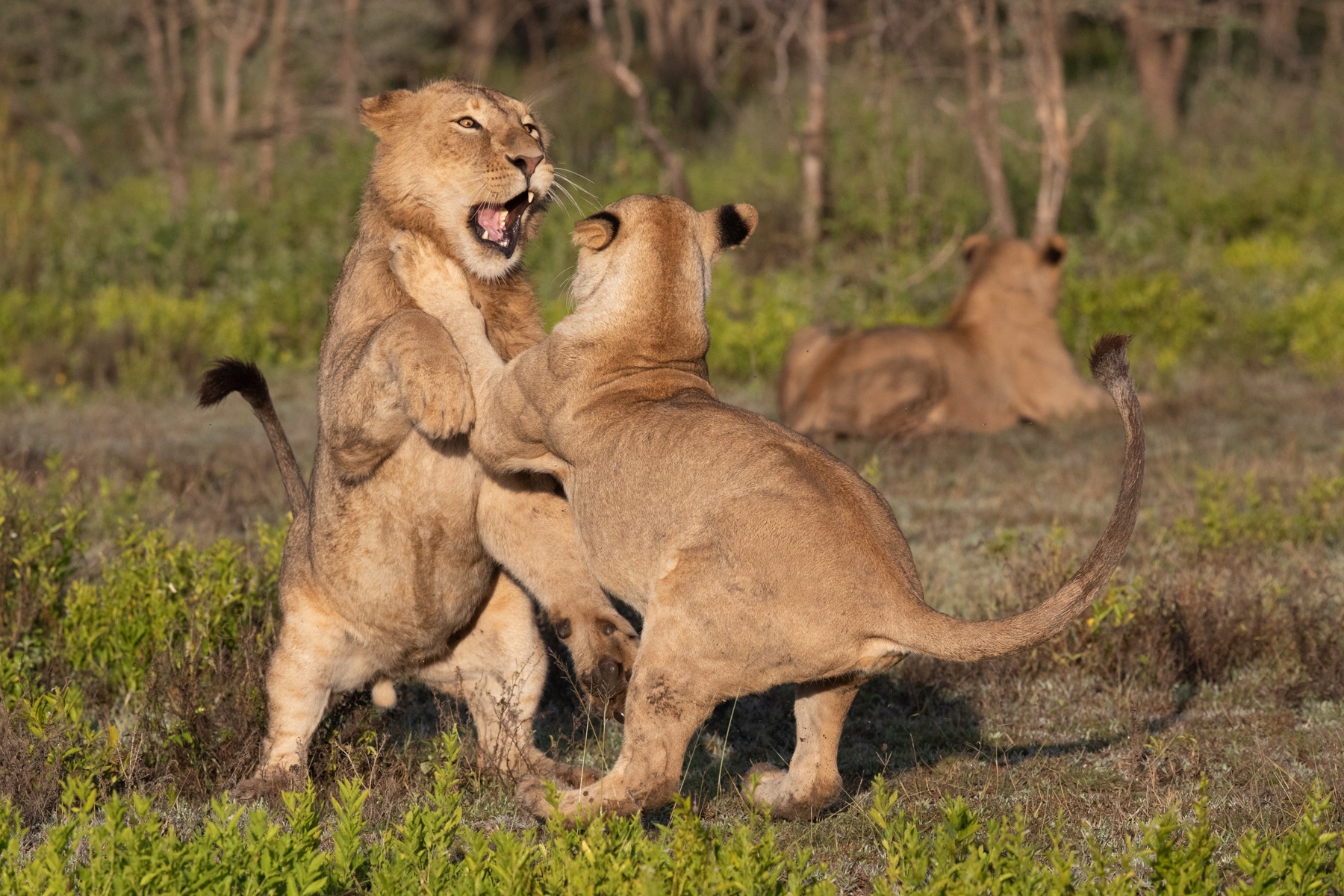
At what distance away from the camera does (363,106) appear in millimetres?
4430

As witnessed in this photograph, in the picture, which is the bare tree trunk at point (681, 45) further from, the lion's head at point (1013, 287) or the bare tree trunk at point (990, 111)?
the lion's head at point (1013, 287)

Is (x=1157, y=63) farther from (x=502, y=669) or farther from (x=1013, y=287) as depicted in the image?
(x=502, y=669)

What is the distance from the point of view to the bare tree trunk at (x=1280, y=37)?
2086cm

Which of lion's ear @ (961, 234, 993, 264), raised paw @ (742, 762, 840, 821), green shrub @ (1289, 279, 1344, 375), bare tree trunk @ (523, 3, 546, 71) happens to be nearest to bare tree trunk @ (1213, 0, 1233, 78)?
green shrub @ (1289, 279, 1344, 375)

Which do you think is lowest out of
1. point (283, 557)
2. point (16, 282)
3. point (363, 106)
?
point (16, 282)

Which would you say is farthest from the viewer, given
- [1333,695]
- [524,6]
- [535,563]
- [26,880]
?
[524,6]

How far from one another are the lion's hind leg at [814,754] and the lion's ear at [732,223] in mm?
1245

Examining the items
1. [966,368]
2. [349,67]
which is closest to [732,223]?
[966,368]

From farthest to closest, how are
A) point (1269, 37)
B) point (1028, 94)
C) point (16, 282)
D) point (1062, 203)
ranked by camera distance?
point (1269, 37)
point (1062, 203)
point (1028, 94)
point (16, 282)

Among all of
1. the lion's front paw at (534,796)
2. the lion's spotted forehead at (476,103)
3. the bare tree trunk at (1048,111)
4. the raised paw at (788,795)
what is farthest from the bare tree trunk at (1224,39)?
the lion's front paw at (534,796)

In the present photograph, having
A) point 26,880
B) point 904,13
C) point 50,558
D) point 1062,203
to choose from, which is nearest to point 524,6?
point 904,13

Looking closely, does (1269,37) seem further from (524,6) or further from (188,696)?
(188,696)

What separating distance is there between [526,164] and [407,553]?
109 cm

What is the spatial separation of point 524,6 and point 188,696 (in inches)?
748
